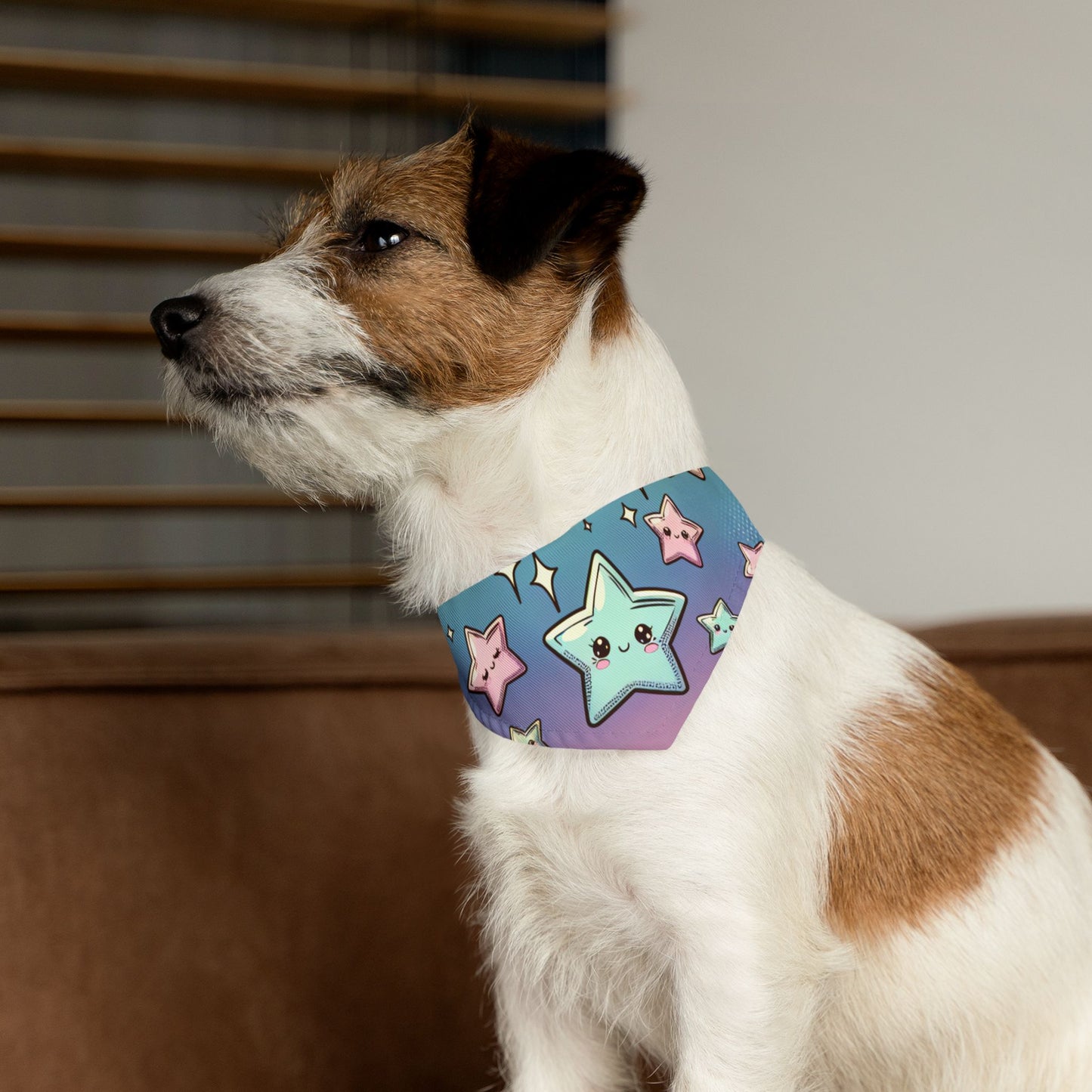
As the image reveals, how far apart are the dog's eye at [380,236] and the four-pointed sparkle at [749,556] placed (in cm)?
41

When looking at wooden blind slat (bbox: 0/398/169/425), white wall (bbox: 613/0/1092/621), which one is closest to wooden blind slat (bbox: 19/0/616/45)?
white wall (bbox: 613/0/1092/621)

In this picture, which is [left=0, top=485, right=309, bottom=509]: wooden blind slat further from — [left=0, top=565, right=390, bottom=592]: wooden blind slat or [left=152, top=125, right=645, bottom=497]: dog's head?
[left=152, top=125, right=645, bottom=497]: dog's head

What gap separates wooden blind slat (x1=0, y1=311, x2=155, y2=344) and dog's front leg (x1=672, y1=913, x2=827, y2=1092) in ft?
10.8

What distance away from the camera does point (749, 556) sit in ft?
3.30

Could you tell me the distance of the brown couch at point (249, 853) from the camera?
1.30 m

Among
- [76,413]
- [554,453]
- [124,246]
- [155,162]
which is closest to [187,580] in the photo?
[76,413]

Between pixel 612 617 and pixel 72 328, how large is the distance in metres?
3.26

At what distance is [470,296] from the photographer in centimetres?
99

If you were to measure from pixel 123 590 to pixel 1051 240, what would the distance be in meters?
3.04

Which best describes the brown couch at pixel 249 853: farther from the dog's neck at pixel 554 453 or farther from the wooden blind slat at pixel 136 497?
the wooden blind slat at pixel 136 497

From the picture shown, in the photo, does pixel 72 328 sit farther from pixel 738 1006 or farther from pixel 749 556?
pixel 738 1006

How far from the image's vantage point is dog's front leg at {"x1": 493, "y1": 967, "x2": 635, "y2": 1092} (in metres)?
1.14

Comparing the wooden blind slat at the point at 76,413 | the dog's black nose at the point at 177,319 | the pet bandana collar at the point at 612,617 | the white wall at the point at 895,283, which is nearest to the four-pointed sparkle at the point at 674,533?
the pet bandana collar at the point at 612,617

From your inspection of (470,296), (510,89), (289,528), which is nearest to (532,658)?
(470,296)
